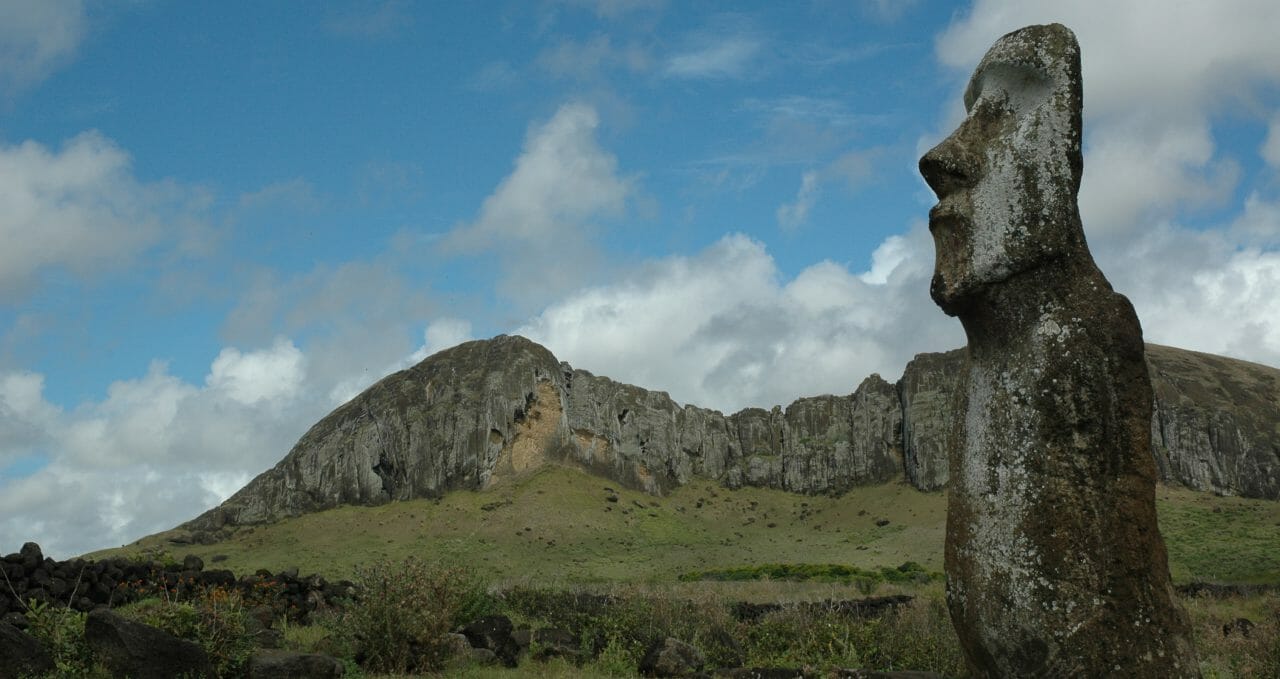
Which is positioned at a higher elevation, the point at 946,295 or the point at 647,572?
the point at 946,295

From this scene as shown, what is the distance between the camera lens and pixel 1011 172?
267 inches

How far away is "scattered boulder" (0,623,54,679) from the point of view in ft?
35.6

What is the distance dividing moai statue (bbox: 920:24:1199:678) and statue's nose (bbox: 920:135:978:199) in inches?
0.4

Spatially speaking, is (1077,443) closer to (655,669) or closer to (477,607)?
(655,669)

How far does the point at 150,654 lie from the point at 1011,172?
10.4 meters

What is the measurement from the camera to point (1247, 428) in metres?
88.9

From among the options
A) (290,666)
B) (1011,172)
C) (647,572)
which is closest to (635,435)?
(647,572)

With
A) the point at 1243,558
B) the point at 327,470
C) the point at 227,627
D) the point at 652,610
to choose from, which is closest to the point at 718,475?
the point at 327,470

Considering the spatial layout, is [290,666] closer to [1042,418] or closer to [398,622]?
[398,622]

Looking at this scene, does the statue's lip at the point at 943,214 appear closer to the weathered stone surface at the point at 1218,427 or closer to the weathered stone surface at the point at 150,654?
the weathered stone surface at the point at 150,654

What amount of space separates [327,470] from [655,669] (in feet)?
284

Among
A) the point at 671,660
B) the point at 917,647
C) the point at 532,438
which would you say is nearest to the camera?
the point at 671,660

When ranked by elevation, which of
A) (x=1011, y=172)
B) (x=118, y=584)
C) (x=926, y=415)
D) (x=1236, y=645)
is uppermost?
(x=926, y=415)

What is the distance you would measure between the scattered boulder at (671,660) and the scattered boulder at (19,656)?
714 centimetres
